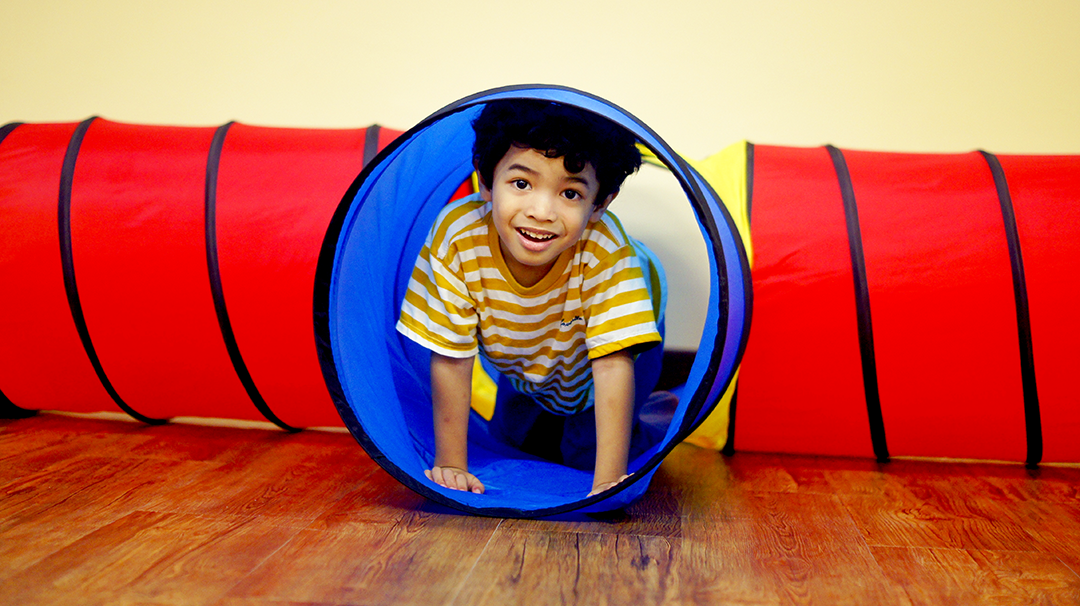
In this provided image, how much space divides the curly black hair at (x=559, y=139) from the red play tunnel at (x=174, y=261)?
0.37 meters

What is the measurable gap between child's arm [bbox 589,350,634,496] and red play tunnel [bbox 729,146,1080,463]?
31 centimetres

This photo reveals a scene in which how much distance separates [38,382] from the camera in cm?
163

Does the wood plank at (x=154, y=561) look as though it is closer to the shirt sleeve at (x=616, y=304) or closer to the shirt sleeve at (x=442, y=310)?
the shirt sleeve at (x=442, y=310)

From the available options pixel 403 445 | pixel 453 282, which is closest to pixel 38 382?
pixel 403 445

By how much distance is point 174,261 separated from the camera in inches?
58.5

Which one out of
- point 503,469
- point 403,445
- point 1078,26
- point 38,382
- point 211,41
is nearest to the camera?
point 403,445

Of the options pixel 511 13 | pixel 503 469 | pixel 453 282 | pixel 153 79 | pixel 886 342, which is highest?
pixel 511 13

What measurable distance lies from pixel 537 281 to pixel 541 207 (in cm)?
19

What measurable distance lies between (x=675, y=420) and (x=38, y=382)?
144 cm

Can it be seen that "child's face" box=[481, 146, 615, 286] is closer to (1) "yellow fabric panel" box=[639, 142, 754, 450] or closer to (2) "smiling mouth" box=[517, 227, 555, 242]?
(2) "smiling mouth" box=[517, 227, 555, 242]

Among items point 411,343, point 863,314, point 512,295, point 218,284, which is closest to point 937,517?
point 863,314

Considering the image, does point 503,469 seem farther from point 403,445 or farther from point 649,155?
point 649,155

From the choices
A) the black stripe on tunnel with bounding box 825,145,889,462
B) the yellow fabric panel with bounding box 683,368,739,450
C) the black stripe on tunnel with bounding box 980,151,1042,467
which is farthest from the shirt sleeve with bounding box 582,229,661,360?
the black stripe on tunnel with bounding box 980,151,1042,467

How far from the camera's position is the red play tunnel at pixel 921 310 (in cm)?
136
